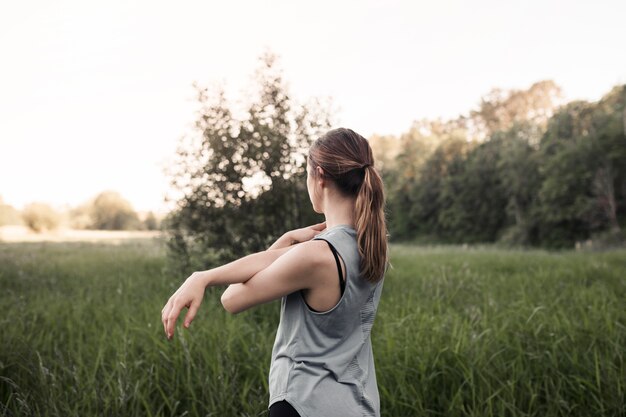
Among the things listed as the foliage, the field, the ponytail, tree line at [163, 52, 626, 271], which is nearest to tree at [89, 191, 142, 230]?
the foliage

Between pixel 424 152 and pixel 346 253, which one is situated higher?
pixel 424 152

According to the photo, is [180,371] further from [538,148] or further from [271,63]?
[538,148]

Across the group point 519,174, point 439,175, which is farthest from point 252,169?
point 439,175

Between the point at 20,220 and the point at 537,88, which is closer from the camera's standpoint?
the point at 537,88

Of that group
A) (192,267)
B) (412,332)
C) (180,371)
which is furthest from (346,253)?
(192,267)

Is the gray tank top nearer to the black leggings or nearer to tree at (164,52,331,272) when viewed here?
the black leggings

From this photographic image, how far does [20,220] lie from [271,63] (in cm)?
6281

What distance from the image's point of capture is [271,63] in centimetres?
738

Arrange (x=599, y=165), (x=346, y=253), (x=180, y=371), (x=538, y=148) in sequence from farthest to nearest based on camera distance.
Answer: (x=538, y=148)
(x=599, y=165)
(x=180, y=371)
(x=346, y=253)

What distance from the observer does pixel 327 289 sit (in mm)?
1444

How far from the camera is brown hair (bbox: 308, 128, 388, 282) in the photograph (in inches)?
59.6

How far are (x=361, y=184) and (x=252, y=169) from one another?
5762 millimetres

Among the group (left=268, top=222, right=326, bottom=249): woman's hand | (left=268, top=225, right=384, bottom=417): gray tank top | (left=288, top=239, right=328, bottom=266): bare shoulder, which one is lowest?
(left=268, top=225, right=384, bottom=417): gray tank top

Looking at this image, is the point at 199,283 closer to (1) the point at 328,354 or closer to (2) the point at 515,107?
(1) the point at 328,354
